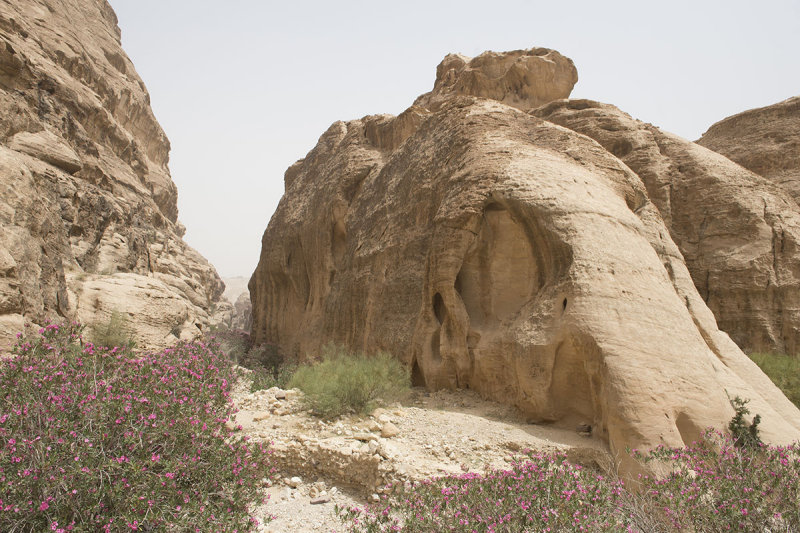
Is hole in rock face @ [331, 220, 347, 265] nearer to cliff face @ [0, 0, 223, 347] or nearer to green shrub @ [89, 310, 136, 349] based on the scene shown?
cliff face @ [0, 0, 223, 347]

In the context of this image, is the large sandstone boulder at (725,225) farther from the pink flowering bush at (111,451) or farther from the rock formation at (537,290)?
the pink flowering bush at (111,451)

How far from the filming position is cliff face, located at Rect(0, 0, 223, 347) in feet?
24.3

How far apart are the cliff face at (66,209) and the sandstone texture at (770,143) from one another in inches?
669

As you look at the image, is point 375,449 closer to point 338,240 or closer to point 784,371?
point 784,371

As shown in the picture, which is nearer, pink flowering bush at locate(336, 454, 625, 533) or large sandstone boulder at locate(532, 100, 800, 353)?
pink flowering bush at locate(336, 454, 625, 533)

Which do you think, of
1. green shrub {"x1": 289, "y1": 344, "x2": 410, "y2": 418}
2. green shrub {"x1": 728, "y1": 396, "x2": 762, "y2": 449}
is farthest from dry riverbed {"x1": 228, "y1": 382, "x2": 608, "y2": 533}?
green shrub {"x1": 728, "y1": 396, "x2": 762, "y2": 449}

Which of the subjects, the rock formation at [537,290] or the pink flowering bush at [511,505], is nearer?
the pink flowering bush at [511,505]

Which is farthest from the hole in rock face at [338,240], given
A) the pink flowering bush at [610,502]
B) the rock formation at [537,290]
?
the pink flowering bush at [610,502]

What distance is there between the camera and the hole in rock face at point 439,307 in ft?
32.1

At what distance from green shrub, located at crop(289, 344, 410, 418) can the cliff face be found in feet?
10.1

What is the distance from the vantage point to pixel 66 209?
433 inches

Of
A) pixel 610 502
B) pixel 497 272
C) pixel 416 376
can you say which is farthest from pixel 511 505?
pixel 416 376

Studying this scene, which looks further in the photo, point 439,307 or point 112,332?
point 439,307

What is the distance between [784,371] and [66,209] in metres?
15.8
